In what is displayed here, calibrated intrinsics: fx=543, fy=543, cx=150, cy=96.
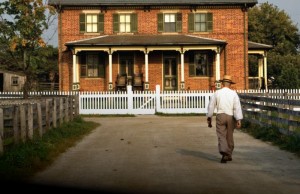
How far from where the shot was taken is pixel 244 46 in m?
36.1

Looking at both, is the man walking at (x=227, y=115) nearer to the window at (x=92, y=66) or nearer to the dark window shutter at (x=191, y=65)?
the dark window shutter at (x=191, y=65)

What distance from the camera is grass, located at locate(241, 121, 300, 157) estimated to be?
12883 mm

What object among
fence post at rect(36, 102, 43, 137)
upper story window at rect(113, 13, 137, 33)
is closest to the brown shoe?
fence post at rect(36, 102, 43, 137)

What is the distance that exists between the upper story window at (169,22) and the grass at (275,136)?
57.2 feet

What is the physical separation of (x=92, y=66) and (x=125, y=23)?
361 centimetres

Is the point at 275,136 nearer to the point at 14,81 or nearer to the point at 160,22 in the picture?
the point at 160,22

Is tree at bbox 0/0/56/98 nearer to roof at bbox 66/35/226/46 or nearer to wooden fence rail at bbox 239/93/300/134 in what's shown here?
roof at bbox 66/35/226/46

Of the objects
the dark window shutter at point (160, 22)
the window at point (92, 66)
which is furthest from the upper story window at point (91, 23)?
the dark window shutter at point (160, 22)

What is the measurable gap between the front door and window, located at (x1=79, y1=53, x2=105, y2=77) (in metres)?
4.20

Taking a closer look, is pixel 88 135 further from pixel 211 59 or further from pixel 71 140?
pixel 211 59

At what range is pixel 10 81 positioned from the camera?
61938 millimetres

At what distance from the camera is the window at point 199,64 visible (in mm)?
36125

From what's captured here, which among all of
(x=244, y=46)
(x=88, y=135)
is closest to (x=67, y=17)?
(x=244, y=46)

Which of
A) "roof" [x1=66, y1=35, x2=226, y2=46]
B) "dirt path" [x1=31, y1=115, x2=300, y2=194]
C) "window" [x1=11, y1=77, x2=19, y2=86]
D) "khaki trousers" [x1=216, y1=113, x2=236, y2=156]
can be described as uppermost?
"roof" [x1=66, y1=35, x2=226, y2=46]
